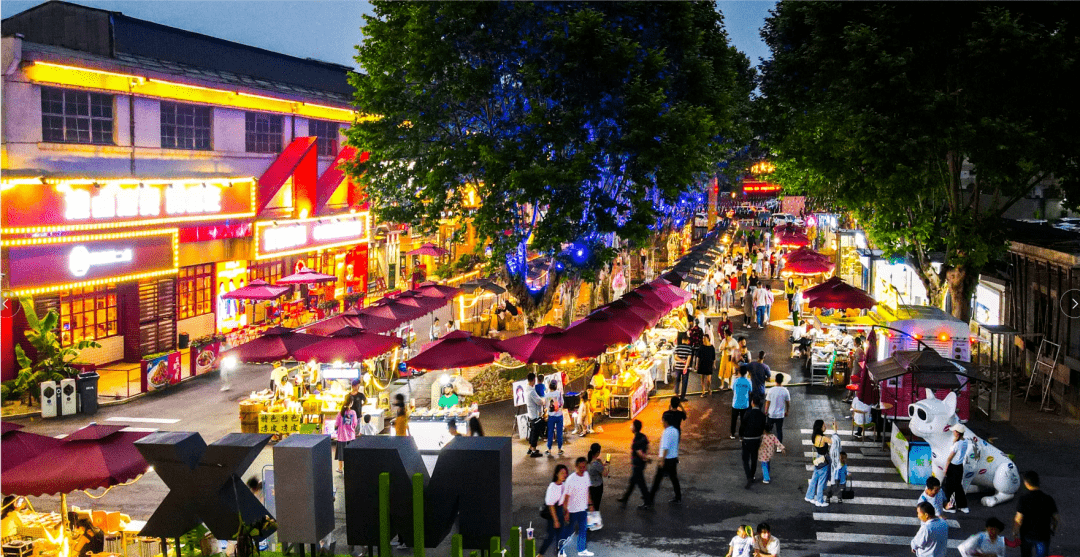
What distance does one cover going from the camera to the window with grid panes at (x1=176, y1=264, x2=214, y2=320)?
99.7 feet

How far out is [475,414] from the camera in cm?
1842

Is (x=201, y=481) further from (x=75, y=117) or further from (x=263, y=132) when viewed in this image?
(x=263, y=132)

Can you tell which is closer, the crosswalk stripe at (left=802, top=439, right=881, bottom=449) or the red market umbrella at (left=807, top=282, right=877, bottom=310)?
the crosswalk stripe at (left=802, top=439, right=881, bottom=449)

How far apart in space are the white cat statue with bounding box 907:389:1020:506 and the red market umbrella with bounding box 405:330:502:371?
28.2ft

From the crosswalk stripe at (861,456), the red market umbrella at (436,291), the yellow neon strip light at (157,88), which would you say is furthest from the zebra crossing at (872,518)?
the yellow neon strip light at (157,88)

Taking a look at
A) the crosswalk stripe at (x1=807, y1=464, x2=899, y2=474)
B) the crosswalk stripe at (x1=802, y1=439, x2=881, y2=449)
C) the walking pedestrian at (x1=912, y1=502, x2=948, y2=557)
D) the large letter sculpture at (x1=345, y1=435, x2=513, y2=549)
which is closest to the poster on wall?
the crosswalk stripe at (x1=802, y1=439, x2=881, y2=449)

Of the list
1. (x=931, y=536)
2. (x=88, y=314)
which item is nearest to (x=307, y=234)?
(x=88, y=314)

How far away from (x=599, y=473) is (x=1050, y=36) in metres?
14.7

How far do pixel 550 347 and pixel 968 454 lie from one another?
8247 mm

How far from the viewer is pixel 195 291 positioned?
31.3 m

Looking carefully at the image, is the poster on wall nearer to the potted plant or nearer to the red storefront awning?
the red storefront awning

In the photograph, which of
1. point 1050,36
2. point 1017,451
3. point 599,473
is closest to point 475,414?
point 599,473

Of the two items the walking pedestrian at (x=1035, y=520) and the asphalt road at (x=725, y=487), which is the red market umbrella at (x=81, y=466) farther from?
the walking pedestrian at (x=1035, y=520)

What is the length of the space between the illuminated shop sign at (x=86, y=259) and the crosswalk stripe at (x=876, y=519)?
61.3 ft
